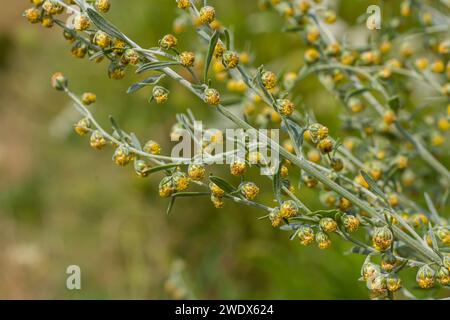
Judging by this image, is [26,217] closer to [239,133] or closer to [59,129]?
[59,129]

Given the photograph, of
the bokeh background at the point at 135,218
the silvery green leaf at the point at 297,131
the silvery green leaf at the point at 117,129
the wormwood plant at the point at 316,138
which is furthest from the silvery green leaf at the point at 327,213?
the bokeh background at the point at 135,218

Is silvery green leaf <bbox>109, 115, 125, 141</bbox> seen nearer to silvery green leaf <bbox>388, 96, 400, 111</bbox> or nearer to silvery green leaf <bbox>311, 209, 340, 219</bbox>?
silvery green leaf <bbox>311, 209, 340, 219</bbox>

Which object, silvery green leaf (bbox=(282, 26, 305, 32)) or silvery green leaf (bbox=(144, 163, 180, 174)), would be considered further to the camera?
silvery green leaf (bbox=(282, 26, 305, 32))

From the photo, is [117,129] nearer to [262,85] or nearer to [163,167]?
[163,167]

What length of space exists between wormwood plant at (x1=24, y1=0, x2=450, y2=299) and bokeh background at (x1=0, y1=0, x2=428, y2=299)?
550mm

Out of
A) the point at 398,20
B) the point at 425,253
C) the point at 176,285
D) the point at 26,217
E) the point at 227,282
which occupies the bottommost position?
the point at 425,253

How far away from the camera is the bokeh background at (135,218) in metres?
2.21

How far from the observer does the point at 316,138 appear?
91 cm

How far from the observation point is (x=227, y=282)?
2211 millimetres

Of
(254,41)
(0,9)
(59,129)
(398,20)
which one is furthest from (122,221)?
(0,9)

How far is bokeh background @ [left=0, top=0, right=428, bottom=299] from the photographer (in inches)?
87.0

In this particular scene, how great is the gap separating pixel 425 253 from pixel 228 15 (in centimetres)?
192

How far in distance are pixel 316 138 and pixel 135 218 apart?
184 centimetres

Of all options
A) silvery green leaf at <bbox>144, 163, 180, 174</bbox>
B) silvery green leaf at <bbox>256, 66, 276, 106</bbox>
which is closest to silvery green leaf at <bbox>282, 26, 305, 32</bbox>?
silvery green leaf at <bbox>256, 66, 276, 106</bbox>
